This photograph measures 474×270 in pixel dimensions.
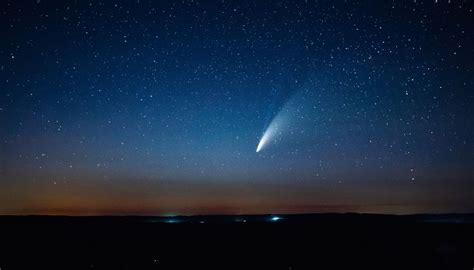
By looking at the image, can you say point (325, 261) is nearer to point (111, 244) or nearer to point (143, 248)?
point (143, 248)

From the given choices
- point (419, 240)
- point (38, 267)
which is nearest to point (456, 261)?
point (419, 240)

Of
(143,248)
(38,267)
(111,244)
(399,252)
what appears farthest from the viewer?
(111,244)

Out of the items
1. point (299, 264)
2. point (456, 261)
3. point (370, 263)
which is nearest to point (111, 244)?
point (299, 264)

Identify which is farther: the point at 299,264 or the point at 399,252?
the point at 399,252

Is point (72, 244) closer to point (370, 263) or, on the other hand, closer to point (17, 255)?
point (17, 255)

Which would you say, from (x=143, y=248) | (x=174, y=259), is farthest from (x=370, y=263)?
(x=143, y=248)

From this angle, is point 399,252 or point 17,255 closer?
point 17,255

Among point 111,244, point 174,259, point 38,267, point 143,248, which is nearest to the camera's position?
point 38,267

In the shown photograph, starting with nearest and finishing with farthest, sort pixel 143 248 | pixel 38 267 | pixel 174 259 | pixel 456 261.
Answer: pixel 38 267 < pixel 456 261 < pixel 174 259 < pixel 143 248

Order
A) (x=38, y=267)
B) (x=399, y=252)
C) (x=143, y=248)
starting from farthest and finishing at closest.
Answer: (x=143, y=248) < (x=399, y=252) < (x=38, y=267)
